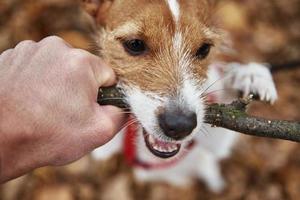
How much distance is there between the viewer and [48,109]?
1.51 metres

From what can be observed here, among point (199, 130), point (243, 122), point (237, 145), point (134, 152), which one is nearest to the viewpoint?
point (243, 122)

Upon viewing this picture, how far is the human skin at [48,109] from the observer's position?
4.94 ft

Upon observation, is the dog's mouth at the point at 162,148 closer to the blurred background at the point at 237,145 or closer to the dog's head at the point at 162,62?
the dog's head at the point at 162,62

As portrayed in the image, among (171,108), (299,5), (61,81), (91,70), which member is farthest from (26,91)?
(299,5)

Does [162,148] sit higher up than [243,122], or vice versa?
[243,122]

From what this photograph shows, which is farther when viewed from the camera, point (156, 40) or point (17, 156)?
point (156, 40)

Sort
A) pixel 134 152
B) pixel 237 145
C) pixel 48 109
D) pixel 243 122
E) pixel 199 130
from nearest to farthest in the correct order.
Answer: pixel 48 109, pixel 243 122, pixel 199 130, pixel 134 152, pixel 237 145

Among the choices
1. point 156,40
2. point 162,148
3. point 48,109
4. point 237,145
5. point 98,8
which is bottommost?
point 237,145

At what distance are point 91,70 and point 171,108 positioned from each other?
0.34 meters

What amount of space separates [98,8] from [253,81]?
0.73m

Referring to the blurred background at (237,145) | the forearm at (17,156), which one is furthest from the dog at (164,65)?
the blurred background at (237,145)

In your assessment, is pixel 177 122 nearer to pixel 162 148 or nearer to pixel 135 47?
pixel 162 148

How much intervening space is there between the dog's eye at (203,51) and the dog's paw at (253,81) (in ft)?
0.77

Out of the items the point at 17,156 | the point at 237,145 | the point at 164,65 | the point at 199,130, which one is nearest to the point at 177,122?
the point at 199,130
